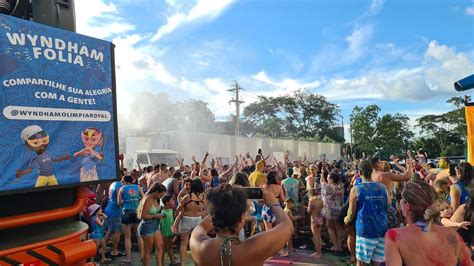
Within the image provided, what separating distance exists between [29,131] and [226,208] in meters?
1.52

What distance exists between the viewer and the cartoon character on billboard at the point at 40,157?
257 cm

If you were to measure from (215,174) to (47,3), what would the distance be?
7098mm

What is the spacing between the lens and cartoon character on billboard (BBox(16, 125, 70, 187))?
2570 millimetres

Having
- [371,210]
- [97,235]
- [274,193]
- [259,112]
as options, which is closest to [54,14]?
[371,210]

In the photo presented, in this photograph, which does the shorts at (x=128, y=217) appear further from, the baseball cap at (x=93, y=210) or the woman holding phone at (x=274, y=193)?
the woman holding phone at (x=274, y=193)

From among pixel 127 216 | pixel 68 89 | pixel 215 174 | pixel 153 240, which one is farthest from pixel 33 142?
pixel 215 174

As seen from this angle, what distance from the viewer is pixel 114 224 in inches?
294

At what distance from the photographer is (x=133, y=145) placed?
72.3ft

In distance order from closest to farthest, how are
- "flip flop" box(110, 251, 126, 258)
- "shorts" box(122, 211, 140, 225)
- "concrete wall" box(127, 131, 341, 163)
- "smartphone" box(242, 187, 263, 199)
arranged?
1. "smartphone" box(242, 187, 263, 199)
2. "shorts" box(122, 211, 140, 225)
3. "flip flop" box(110, 251, 126, 258)
4. "concrete wall" box(127, 131, 341, 163)

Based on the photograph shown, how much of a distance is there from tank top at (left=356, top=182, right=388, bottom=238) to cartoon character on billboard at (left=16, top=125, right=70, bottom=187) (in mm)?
4013

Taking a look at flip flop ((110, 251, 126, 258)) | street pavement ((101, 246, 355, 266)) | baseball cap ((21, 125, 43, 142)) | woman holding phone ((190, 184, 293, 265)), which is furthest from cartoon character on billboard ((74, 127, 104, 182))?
flip flop ((110, 251, 126, 258))

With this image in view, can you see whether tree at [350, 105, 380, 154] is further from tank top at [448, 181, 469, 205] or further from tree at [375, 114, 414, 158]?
tank top at [448, 181, 469, 205]

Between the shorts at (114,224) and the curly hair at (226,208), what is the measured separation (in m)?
5.79

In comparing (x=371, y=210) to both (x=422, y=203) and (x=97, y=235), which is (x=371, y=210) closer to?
(x=422, y=203)
